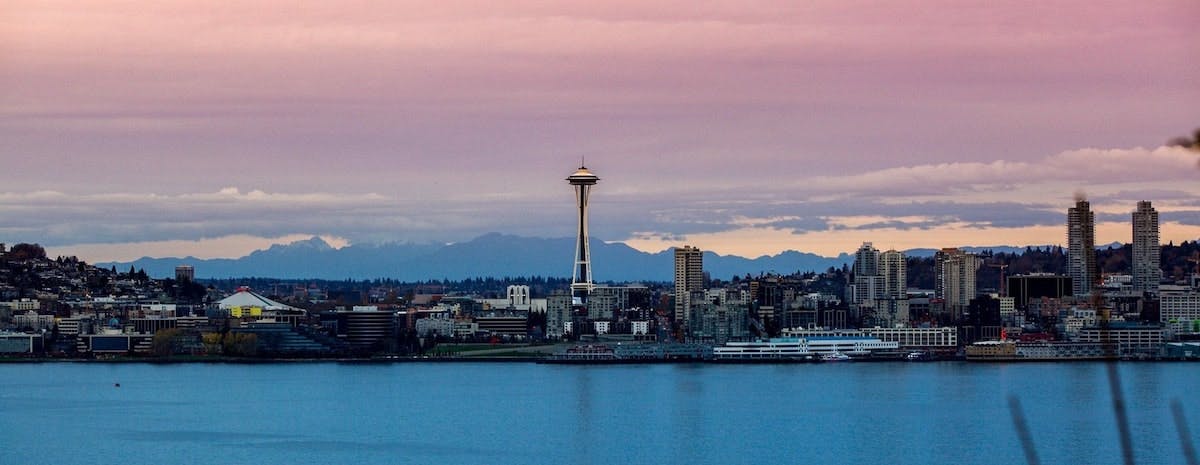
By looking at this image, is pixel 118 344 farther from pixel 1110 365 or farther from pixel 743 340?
pixel 1110 365

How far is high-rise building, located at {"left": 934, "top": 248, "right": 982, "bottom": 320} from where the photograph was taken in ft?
164

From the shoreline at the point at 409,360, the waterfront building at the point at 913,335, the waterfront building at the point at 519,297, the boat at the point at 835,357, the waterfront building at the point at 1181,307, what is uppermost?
the waterfront building at the point at 519,297

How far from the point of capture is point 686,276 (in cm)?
5253

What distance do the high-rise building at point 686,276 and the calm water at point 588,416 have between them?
55.7 ft

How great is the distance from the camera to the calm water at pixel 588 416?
17.2 m

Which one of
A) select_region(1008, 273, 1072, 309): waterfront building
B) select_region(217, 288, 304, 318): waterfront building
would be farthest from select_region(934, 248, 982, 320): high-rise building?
select_region(217, 288, 304, 318): waterfront building

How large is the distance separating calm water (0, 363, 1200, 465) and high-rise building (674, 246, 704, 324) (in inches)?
668

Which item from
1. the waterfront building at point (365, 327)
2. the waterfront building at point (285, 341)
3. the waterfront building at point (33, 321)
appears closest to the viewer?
the waterfront building at point (285, 341)

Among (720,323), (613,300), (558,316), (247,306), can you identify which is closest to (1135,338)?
(720,323)

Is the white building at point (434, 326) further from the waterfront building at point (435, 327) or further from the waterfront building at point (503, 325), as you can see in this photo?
the waterfront building at point (503, 325)

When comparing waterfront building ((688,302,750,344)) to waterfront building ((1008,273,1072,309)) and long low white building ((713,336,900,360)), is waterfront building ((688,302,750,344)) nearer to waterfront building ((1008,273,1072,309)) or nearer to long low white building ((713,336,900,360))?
long low white building ((713,336,900,360))

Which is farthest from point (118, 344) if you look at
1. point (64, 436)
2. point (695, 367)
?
point (64, 436)

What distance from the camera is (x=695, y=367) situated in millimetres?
37031

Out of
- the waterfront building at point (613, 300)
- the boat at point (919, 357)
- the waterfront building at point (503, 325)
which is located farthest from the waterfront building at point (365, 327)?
the boat at point (919, 357)
